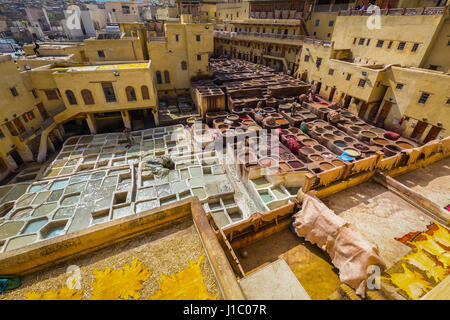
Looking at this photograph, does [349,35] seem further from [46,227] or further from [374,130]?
[46,227]

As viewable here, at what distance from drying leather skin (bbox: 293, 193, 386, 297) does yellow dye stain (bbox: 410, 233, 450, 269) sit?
327 centimetres

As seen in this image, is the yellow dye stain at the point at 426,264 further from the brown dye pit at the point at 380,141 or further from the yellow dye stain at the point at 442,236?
the brown dye pit at the point at 380,141

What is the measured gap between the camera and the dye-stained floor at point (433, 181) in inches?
553

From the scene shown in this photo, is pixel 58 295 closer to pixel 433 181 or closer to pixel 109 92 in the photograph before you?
pixel 109 92

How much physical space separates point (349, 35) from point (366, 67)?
730 cm

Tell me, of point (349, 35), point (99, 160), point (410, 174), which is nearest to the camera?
point (410, 174)

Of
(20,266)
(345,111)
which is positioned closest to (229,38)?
(345,111)

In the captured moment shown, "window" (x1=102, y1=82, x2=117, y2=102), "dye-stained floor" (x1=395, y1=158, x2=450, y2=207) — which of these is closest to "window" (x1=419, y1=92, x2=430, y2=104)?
"dye-stained floor" (x1=395, y1=158, x2=450, y2=207)

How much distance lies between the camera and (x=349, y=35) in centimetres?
2852

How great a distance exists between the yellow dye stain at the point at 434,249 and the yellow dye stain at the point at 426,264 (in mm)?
297

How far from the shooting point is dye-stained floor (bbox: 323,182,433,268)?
10.9 meters

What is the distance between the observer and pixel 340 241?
9805 mm

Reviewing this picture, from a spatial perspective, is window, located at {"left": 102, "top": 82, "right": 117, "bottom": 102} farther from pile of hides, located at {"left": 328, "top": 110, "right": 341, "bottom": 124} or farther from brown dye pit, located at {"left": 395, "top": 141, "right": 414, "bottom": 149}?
brown dye pit, located at {"left": 395, "top": 141, "right": 414, "bottom": 149}

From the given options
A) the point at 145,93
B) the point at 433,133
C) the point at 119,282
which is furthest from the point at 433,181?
the point at 145,93
